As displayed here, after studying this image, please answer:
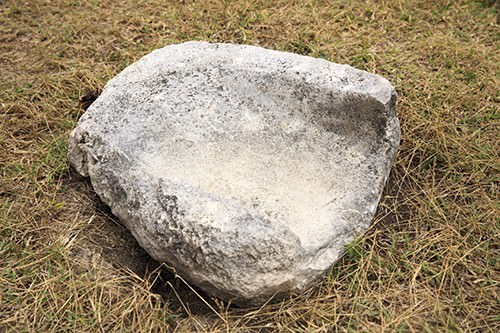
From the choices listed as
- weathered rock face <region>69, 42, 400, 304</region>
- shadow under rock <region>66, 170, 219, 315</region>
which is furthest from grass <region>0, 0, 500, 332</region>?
weathered rock face <region>69, 42, 400, 304</region>

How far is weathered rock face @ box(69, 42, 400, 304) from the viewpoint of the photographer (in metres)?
1.66

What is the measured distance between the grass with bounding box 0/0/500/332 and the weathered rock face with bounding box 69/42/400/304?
0.15 metres

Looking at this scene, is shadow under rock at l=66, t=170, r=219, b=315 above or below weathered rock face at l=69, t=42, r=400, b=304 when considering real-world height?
below

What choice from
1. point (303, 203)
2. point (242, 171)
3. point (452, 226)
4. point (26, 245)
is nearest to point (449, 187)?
point (452, 226)

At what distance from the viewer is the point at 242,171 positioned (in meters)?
2.06

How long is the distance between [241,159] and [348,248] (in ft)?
1.85

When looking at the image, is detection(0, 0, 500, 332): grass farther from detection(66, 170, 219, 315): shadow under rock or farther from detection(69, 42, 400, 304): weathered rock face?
detection(69, 42, 400, 304): weathered rock face

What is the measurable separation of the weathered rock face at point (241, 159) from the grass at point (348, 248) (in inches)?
5.8

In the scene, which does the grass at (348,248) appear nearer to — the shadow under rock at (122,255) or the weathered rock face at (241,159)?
the shadow under rock at (122,255)

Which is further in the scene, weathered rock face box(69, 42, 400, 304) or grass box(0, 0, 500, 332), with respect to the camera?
grass box(0, 0, 500, 332)

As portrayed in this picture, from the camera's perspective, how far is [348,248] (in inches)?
72.4

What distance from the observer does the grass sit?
1770 mm

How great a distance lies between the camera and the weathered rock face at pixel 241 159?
5.45 ft

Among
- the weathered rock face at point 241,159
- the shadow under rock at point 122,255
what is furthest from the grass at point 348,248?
the weathered rock face at point 241,159
